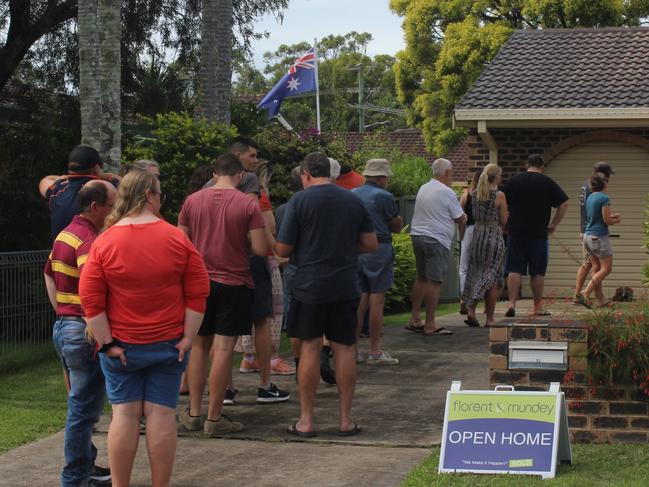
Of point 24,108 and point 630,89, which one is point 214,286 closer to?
point 24,108

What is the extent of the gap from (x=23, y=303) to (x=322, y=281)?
4038 millimetres

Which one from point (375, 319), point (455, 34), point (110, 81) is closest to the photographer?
point (375, 319)

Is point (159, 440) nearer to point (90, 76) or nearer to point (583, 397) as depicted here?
point (583, 397)

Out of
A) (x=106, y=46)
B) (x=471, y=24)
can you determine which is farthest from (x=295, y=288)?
(x=471, y=24)

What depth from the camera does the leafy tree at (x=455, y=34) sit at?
37.5 metres

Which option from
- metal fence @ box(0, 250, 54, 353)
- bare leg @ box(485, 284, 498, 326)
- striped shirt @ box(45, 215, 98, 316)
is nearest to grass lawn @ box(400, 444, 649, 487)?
striped shirt @ box(45, 215, 98, 316)

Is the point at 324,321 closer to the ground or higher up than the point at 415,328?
higher up

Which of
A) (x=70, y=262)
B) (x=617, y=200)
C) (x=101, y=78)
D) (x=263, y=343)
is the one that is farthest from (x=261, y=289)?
(x=617, y=200)

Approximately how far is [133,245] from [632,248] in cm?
1312

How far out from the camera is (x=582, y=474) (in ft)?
20.7

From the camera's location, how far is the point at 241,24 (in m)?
18.3

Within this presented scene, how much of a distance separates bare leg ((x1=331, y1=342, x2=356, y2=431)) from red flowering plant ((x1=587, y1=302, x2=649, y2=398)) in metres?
1.59

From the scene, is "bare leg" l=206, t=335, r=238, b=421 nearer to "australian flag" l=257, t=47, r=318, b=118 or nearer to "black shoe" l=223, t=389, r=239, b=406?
"black shoe" l=223, t=389, r=239, b=406

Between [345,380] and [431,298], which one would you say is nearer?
[345,380]
